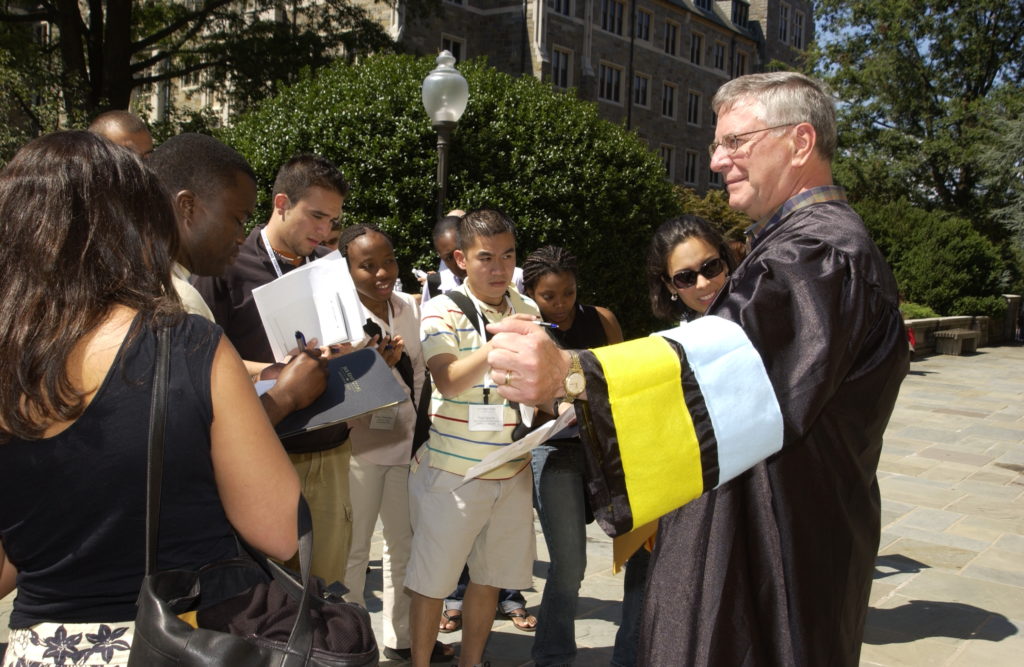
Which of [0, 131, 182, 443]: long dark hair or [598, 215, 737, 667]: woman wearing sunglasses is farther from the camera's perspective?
[598, 215, 737, 667]: woman wearing sunglasses

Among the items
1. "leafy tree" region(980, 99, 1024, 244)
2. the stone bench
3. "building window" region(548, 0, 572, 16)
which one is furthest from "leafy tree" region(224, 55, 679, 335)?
"building window" region(548, 0, 572, 16)

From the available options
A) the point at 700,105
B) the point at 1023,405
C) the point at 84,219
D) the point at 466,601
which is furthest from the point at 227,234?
the point at 700,105

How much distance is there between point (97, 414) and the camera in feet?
4.87

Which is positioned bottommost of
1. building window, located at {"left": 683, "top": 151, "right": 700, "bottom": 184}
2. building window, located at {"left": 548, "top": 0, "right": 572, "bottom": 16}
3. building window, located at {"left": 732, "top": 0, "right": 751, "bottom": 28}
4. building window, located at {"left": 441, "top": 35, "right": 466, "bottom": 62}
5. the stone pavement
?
the stone pavement

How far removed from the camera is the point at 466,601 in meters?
3.78

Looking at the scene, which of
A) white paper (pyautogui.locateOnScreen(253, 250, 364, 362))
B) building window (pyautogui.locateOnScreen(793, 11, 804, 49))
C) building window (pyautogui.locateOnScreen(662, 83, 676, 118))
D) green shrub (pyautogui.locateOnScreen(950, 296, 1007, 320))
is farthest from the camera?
building window (pyautogui.locateOnScreen(793, 11, 804, 49))

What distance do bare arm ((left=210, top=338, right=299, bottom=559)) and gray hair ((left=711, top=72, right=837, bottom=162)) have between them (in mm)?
A: 1369

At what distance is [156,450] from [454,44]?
36.8 m

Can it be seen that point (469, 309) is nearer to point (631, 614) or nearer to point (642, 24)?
point (631, 614)

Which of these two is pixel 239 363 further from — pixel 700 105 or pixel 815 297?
pixel 700 105

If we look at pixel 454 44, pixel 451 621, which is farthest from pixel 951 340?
pixel 454 44

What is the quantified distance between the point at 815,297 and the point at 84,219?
1.39m

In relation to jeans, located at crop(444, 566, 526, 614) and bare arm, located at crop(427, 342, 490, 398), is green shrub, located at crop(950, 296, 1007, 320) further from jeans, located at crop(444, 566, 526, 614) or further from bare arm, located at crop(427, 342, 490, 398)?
bare arm, located at crop(427, 342, 490, 398)

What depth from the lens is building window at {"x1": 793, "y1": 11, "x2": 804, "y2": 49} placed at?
193 ft
